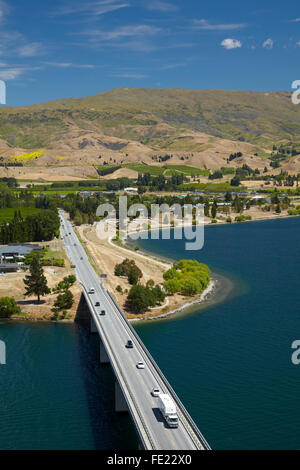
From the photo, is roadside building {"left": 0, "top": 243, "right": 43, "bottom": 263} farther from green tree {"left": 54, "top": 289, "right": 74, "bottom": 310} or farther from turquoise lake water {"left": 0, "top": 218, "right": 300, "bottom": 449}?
turquoise lake water {"left": 0, "top": 218, "right": 300, "bottom": 449}

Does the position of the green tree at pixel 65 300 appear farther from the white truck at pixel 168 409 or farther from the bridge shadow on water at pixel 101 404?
the white truck at pixel 168 409

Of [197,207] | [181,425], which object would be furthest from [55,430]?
[197,207]

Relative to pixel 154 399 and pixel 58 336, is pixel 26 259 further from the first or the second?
pixel 154 399

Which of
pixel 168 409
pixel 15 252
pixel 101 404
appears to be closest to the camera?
pixel 168 409

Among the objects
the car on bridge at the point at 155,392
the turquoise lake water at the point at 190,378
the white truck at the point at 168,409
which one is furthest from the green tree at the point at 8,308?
the white truck at the point at 168,409

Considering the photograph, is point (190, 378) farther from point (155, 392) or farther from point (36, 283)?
point (36, 283)

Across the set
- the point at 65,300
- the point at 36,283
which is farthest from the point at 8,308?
the point at 65,300
